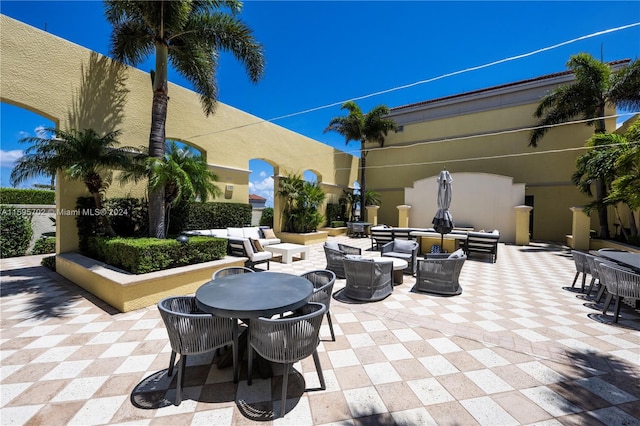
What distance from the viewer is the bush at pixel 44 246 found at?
918cm

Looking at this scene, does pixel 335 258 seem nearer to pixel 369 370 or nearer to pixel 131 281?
pixel 369 370

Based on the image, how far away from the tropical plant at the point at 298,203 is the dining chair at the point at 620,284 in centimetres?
1060

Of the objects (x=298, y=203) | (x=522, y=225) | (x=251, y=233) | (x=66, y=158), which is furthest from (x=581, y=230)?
(x=66, y=158)

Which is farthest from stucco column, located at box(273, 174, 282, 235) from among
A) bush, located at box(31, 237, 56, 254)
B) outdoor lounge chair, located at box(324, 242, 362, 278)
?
bush, located at box(31, 237, 56, 254)

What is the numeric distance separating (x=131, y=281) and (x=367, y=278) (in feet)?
13.7

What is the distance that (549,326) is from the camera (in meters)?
4.04

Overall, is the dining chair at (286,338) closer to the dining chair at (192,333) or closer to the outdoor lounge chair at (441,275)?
the dining chair at (192,333)

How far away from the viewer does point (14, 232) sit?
8.54m

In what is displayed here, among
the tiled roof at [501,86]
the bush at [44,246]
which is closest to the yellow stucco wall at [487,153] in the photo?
the tiled roof at [501,86]

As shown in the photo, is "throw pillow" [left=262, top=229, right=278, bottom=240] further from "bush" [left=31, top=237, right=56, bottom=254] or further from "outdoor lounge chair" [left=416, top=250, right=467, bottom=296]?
"bush" [left=31, top=237, right=56, bottom=254]

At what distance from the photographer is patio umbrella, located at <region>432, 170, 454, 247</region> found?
786cm

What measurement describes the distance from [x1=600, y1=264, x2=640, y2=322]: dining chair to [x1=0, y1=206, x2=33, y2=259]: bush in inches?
599

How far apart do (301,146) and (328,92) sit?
5.08m

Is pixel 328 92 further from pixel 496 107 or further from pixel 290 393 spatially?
pixel 496 107
